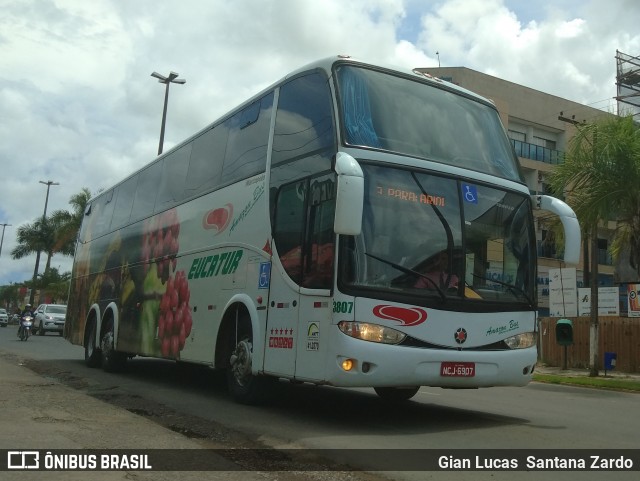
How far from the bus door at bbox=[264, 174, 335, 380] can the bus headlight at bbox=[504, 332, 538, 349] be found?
225 centimetres

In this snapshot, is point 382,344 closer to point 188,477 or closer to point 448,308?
point 448,308

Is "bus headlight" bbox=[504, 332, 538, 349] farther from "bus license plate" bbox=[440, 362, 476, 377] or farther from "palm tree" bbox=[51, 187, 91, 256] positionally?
"palm tree" bbox=[51, 187, 91, 256]

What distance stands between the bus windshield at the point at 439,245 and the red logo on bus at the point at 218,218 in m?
3.11

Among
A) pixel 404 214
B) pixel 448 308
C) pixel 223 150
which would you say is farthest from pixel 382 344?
pixel 223 150

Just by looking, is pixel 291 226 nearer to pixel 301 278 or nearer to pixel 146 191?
pixel 301 278

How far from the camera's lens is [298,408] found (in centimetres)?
923

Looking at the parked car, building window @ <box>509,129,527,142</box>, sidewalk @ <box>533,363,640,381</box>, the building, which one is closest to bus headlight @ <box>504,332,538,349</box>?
sidewalk @ <box>533,363,640,381</box>

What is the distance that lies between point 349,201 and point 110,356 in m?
9.72

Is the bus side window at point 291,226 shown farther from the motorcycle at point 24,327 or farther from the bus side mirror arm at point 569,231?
the motorcycle at point 24,327

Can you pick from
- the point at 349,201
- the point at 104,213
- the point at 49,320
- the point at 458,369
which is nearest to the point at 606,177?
the point at 458,369

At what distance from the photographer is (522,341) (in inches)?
320

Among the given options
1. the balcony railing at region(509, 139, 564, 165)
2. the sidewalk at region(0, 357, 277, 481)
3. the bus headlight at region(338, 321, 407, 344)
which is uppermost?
the balcony railing at region(509, 139, 564, 165)

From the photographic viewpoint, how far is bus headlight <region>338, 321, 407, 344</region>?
23.4ft

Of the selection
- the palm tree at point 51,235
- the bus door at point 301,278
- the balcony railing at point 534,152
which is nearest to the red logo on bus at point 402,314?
the bus door at point 301,278
